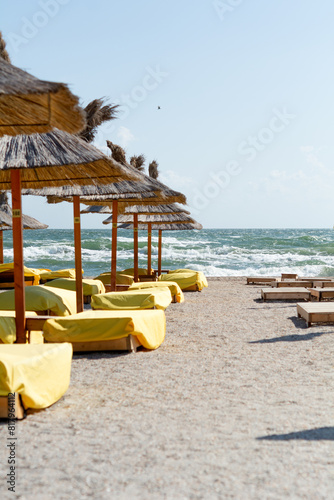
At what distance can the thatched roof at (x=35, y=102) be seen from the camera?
2.62m

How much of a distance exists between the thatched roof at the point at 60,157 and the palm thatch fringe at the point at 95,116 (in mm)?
1339

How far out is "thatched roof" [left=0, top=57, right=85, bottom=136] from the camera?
2.62 meters

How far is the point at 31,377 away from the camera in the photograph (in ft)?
10.7

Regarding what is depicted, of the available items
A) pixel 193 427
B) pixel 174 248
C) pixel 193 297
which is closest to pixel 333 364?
pixel 193 427

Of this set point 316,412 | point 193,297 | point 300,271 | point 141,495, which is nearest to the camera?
point 141,495

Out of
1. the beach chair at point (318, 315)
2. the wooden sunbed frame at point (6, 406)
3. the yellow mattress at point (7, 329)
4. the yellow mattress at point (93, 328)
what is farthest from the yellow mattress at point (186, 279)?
the wooden sunbed frame at point (6, 406)

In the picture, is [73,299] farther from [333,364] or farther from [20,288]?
[333,364]

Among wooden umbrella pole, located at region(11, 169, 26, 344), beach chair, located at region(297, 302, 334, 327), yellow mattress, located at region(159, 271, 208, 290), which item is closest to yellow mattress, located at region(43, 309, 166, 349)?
wooden umbrella pole, located at region(11, 169, 26, 344)

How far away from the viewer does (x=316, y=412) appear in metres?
3.32

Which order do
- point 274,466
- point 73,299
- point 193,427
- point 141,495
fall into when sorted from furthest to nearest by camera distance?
point 73,299 → point 193,427 → point 274,466 → point 141,495

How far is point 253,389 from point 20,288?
2.14m

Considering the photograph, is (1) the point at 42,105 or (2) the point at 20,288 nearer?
(1) the point at 42,105

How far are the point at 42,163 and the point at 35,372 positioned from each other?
2.12m

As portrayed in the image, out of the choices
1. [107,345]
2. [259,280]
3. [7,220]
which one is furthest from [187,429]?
[259,280]
